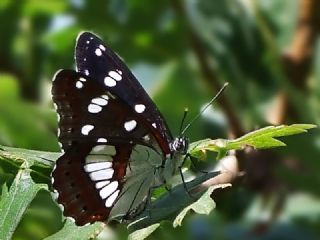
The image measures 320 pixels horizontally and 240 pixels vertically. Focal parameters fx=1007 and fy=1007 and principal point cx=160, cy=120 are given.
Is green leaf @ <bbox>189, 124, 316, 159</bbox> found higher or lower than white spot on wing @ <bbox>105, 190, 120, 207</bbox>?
higher

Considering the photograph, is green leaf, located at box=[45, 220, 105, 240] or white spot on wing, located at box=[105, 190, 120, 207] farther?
white spot on wing, located at box=[105, 190, 120, 207]

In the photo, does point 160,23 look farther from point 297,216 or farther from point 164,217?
point 164,217

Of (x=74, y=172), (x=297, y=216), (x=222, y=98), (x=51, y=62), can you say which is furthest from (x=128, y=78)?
(x=51, y=62)

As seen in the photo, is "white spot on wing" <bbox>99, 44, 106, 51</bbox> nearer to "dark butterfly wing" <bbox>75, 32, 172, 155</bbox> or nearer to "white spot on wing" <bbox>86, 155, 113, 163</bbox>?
"dark butterfly wing" <bbox>75, 32, 172, 155</bbox>

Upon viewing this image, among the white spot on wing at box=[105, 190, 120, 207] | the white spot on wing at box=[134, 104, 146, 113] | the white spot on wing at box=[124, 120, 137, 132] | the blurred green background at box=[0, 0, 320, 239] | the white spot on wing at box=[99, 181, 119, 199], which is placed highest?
the white spot on wing at box=[134, 104, 146, 113]

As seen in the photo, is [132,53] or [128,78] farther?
[132,53]

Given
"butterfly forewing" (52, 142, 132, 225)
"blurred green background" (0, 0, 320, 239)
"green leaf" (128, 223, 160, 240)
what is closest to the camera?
"green leaf" (128, 223, 160, 240)

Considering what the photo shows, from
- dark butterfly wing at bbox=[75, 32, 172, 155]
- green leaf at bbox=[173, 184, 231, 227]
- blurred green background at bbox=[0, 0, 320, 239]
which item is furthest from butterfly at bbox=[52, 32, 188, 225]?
blurred green background at bbox=[0, 0, 320, 239]
